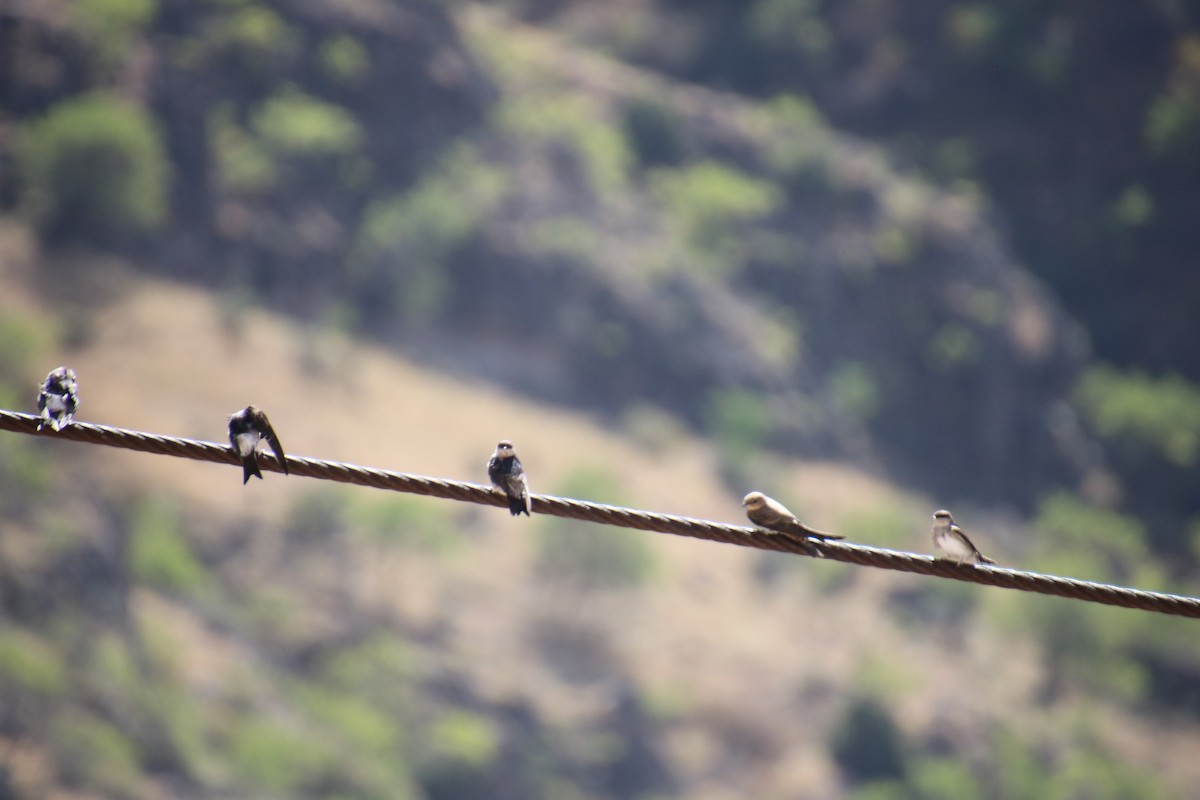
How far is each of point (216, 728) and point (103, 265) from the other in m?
23.6

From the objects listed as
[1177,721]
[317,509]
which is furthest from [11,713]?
[1177,721]

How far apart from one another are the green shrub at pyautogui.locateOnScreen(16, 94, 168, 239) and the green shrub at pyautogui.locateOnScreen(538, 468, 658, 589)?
23.2 m

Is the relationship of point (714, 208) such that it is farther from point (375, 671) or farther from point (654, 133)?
point (375, 671)

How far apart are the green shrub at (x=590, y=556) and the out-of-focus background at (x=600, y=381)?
0.72ft

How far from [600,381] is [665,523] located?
60.9 m

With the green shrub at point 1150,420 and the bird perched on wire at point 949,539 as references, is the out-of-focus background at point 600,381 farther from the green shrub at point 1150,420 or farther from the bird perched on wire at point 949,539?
the bird perched on wire at point 949,539

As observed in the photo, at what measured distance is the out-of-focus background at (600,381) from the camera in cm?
4566

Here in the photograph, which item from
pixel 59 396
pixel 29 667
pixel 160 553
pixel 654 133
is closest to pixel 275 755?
pixel 160 553

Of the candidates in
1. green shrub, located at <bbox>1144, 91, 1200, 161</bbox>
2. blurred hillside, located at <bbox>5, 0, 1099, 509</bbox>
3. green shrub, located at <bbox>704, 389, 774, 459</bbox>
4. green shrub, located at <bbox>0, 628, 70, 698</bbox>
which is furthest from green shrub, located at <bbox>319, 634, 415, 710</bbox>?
green shrub, located at <bbox>1144, 91, 1200, 161</bbox>

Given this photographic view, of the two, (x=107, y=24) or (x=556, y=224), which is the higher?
(x=107, y=24)

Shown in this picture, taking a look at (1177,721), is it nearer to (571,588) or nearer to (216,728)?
(571,588)

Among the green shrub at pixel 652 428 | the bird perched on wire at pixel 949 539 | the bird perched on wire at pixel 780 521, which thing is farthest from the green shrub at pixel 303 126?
the bird perched on wire at pixel 780 521

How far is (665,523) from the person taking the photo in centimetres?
716

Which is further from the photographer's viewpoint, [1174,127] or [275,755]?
[1174,127]
